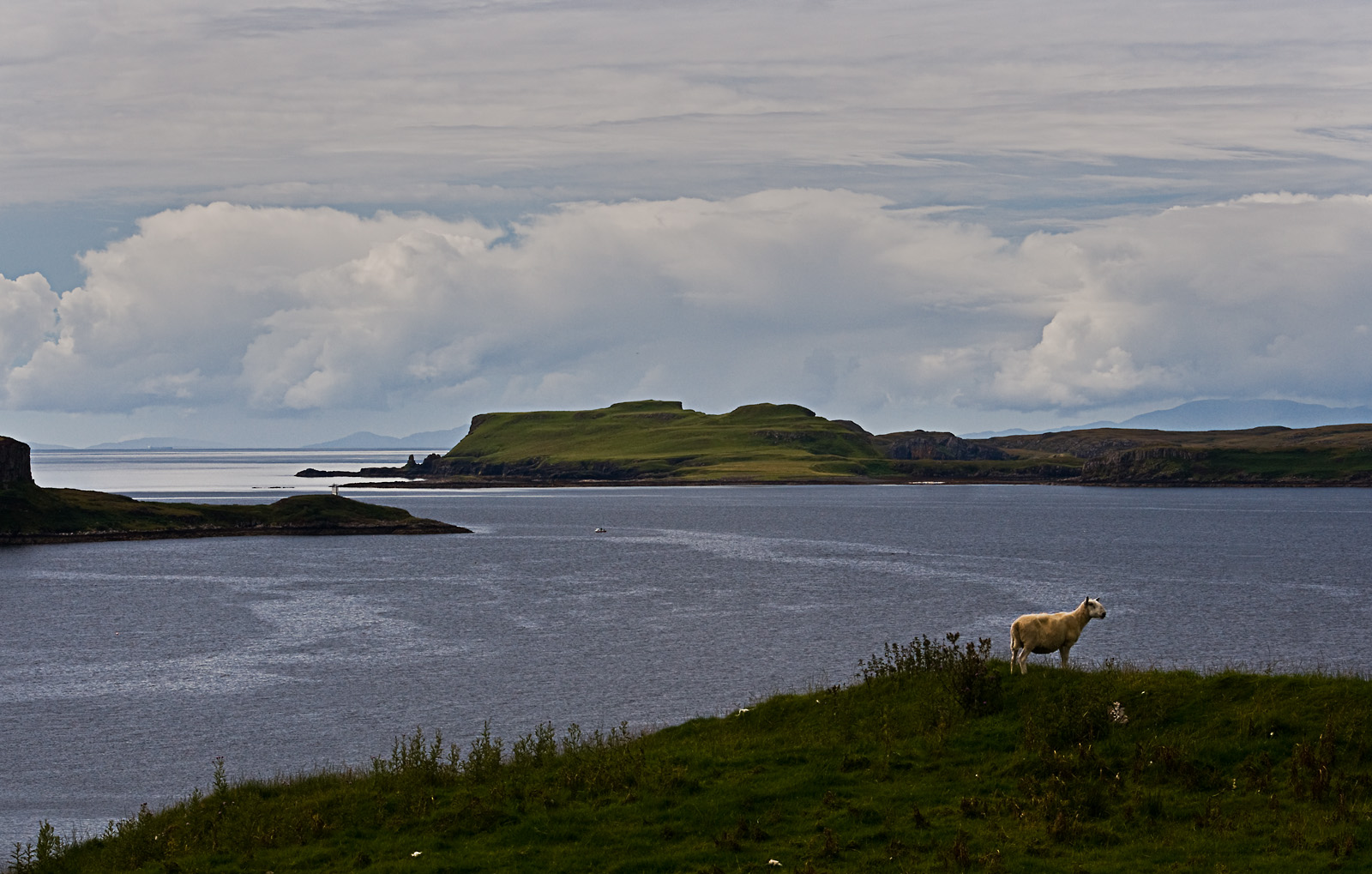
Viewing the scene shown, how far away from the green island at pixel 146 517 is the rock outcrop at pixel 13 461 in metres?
0.10

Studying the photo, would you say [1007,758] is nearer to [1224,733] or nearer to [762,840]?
[1224,733]

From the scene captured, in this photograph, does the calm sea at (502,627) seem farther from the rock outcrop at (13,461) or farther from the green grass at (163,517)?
the rock outcrop at (13,461)

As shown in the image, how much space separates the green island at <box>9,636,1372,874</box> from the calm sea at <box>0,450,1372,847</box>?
1312 centimetres

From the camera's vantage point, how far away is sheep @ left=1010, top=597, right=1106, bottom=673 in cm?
2875

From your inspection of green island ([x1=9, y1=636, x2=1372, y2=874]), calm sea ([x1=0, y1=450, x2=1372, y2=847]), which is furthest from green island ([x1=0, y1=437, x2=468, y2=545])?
green island ([x1=9, y1=636, x2=1372, y2=874])

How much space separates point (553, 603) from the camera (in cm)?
8538

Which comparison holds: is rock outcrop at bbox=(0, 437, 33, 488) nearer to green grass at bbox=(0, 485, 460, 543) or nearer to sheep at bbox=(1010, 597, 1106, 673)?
green grass at bbox=(0, 485, 460, 543)

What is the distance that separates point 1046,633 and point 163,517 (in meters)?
148

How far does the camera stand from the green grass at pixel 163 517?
144m

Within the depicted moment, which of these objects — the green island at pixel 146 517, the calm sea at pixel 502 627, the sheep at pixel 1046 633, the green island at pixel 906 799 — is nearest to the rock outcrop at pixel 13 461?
the green island at pixel 146 517

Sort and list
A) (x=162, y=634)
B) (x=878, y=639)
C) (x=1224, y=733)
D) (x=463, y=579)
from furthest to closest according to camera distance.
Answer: (x=463, y=579) → (x=162, y=634) → (x=878, y=639) → (x=1224, y=733)

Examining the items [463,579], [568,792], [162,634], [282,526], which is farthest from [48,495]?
[568,792]

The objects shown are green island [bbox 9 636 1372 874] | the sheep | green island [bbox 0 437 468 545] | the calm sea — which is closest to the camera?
green island [bbox 9 636 1372 874]

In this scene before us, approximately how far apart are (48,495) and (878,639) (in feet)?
418
